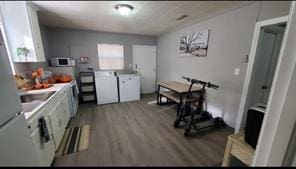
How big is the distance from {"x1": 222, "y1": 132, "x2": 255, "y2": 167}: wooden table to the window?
12.7 feet

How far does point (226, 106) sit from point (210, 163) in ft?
4.08

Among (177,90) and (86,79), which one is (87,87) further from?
(177,90)

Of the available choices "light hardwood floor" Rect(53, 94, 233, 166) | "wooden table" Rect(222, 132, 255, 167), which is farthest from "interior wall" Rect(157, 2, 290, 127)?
"wooden table" Rect(222, 132, 255, 167)

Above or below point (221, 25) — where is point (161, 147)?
below

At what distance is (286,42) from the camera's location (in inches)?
16.0

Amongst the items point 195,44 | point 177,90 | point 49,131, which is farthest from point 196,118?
point 49,131

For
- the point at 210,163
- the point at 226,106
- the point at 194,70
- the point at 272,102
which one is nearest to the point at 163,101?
the point at 194,70

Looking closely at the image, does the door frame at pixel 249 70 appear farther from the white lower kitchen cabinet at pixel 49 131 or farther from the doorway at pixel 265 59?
the white lower kitchen cabinet at pixel 49 131

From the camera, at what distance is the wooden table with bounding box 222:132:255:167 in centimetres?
85

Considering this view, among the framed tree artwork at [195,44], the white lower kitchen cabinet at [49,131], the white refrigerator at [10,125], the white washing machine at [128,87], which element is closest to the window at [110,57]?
the white washing machine at [128,87]

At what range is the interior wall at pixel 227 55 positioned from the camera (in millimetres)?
1944

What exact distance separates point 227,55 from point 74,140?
120 inches

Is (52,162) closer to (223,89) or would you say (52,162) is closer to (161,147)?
(161,147)

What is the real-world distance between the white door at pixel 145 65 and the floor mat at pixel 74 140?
267cm
